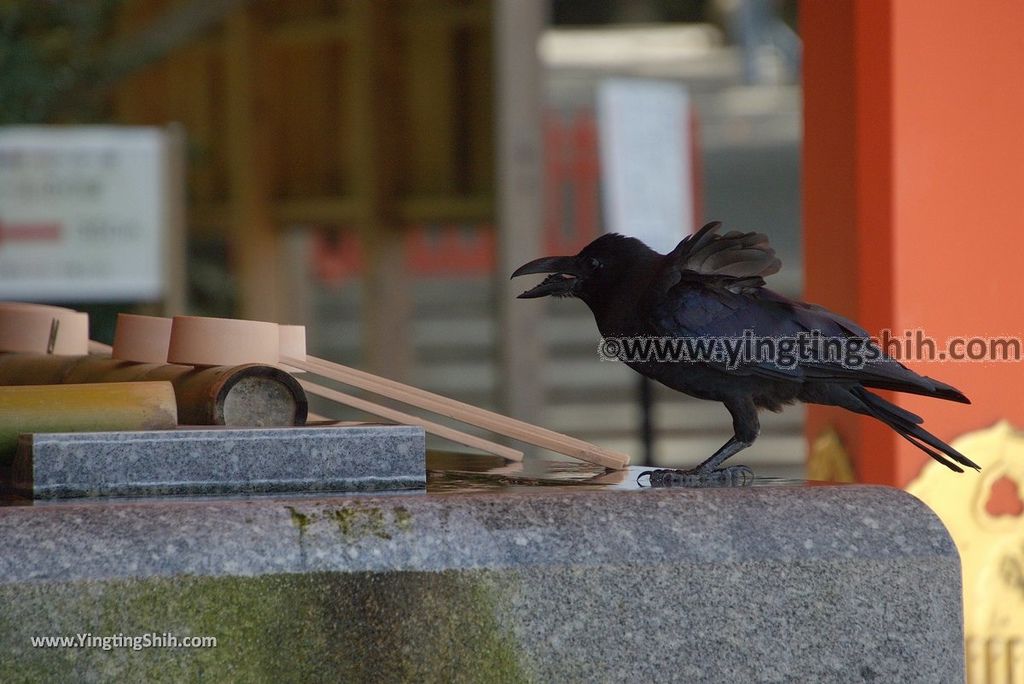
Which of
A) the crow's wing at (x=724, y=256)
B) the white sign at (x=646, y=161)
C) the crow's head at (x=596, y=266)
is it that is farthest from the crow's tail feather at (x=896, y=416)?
the white sign at (x=646, y=161)

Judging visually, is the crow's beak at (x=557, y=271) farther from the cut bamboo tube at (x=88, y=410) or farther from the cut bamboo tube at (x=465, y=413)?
the cut bamboo tube at (x=88, y=410)

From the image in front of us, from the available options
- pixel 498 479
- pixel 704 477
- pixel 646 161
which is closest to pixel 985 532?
pixel 704 477

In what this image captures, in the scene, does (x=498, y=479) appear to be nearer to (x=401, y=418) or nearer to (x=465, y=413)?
(x=465, y=413)

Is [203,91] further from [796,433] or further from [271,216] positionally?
[796,433]

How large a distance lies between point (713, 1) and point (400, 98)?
922 cm

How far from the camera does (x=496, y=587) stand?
5.53 feet

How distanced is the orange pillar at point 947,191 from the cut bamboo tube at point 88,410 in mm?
1757

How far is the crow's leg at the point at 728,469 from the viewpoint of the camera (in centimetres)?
194

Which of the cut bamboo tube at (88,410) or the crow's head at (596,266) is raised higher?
the crow's head at (596,266)

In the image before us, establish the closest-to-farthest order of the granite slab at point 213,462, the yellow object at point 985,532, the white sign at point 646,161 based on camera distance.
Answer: the granite slab at point 213,462 → the yellow object at point 985,532 → the white sign at point 646,161

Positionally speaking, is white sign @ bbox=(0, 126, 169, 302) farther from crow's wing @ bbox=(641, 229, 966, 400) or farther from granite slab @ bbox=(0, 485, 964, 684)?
granite slab @ bbox=(0, 485, 964, 684)

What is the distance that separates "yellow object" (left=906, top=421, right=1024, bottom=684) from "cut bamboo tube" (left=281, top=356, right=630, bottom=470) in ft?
3.69

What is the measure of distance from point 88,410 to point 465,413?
1.81 ft

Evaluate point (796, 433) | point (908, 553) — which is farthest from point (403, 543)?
point (796, 433)
